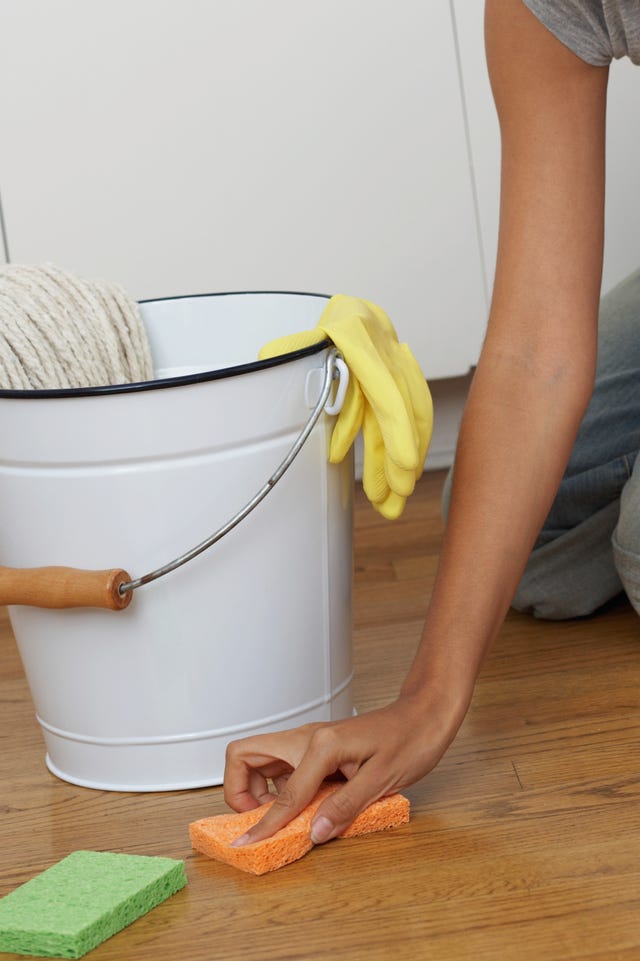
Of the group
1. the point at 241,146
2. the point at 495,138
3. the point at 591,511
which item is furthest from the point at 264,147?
the point at 591,511

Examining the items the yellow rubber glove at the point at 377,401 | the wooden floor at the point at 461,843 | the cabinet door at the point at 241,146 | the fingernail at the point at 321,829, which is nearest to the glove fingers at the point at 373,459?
the yellow rubber glove at the point at 377,401

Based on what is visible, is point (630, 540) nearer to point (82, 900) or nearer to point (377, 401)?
point (377, 401)

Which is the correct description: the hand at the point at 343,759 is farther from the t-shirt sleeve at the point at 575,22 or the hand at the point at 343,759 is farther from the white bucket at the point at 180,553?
the t-shirt sleeve at the point at 575,22

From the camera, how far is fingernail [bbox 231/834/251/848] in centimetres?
69

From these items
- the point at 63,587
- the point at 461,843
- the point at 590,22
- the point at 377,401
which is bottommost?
the point at 461,843

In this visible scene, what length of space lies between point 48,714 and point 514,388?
0.41m

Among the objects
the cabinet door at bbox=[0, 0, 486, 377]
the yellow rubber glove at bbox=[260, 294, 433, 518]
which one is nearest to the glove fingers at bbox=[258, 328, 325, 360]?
the yellow rubber glove at bbox=[260, 294, 433, 518]

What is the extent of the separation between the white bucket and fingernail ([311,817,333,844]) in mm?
137

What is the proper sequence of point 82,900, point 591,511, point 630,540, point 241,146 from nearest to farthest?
point 82,900 → point 630,540 → point 591,511 → point 241,146

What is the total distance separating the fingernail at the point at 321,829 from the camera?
0.68m

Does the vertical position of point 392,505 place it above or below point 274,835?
above

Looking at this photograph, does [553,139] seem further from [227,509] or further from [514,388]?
[227,509]

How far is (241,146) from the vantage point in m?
1.41

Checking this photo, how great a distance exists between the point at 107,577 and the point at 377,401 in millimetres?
208
